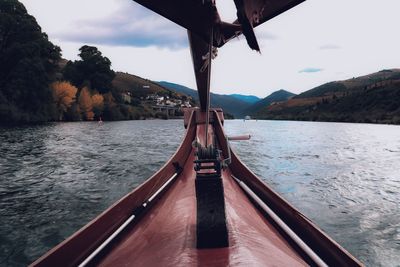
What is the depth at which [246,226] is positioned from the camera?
3.30 m

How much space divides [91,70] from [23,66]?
45.6 m

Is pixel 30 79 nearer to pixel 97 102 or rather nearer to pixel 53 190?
pixel 97 102

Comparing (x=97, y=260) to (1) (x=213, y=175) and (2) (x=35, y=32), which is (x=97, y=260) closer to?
(1) (x=213, y=175)

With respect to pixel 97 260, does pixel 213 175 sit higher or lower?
higher

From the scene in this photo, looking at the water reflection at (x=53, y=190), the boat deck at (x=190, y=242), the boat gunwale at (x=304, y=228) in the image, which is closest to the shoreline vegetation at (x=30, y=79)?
the water reflection at (x=53, y=190)

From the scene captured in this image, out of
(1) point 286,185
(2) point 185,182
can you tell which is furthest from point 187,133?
(1) point 286,185

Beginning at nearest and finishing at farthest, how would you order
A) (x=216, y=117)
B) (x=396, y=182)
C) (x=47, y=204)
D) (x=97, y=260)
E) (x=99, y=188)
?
(x=97, y=260), (x=216, y=117), (x=47, y=204), (x=99, y=188), (x=396, y=182)

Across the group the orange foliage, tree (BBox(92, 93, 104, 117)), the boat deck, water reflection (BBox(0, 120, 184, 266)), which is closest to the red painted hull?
the boat deck

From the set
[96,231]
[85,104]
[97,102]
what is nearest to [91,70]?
[97,102]

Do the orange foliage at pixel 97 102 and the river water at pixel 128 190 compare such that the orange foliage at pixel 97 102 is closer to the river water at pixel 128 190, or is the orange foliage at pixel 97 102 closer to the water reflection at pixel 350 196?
the river water at pixel 128 190

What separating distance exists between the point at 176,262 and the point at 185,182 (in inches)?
123

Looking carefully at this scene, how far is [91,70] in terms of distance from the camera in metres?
103

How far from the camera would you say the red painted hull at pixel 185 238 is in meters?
2.57

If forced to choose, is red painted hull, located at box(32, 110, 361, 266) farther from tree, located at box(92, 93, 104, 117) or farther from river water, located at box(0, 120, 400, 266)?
tree, located at box(92, 93, 104, 117)
